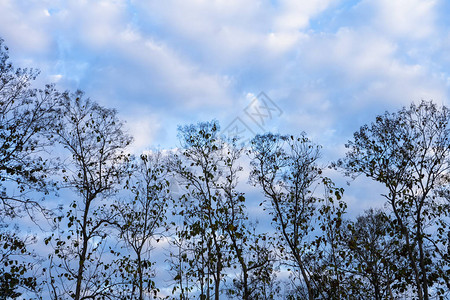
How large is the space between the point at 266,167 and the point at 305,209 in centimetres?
286

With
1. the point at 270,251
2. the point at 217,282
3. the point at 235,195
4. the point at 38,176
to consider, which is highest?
the point at 235,195

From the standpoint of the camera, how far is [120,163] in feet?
Answer: 64.6

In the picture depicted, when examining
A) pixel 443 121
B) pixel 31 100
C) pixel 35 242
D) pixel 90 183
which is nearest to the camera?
pixel 35 242

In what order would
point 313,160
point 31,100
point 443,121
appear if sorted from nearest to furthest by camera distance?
1. point 31,100
2. point 443,121
3. point 313,160

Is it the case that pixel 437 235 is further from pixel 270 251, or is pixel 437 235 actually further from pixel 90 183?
pixel 90 183

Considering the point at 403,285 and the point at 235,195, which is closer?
the point at 403,285

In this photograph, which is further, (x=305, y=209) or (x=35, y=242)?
(x=305, y=209)

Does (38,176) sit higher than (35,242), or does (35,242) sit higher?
(38,176)

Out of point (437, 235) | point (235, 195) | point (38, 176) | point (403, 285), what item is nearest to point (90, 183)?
point (38, 176)

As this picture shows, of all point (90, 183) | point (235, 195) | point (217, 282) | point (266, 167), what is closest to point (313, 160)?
point (266, 167)

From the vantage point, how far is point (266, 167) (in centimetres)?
2030

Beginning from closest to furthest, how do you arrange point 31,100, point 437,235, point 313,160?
point 31,100, point 437,235, point 313,160

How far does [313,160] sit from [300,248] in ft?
14.8

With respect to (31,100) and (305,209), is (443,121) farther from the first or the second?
(31,100)
